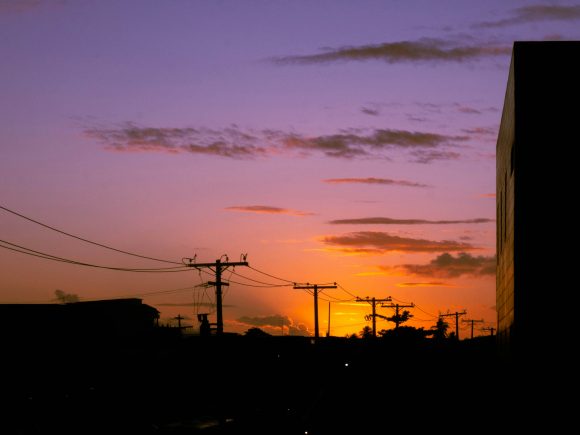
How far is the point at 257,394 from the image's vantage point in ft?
207

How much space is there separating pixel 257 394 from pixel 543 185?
4522 cm

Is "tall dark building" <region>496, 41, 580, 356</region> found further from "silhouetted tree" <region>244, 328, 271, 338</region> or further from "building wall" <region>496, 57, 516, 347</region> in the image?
"silhouetted tree" <region>244, 328, 271, 338</region>

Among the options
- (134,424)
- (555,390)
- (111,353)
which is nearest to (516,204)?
(555,390)

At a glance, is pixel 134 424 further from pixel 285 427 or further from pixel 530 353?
pixel 530 353

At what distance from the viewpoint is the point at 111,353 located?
54.4 meters

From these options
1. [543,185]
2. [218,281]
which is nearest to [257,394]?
[218,281]

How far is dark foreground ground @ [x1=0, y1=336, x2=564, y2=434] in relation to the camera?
26.3 m

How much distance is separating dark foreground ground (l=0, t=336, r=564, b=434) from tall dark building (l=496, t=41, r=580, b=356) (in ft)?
5.53

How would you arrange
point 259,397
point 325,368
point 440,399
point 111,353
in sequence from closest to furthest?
point 440,399, point 111,353, point 259,397, point 325,368

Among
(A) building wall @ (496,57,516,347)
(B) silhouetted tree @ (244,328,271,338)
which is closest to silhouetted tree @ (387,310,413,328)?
(B) silhouetted tree @ (244,328,271,338)

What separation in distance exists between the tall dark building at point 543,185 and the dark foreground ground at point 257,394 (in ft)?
5.53

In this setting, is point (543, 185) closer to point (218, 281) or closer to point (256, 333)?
point (218, 281)

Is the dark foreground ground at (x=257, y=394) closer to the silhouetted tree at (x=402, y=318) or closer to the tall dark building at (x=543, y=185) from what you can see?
the tall dark building at (x=543, y=185)

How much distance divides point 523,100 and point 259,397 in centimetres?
4410
